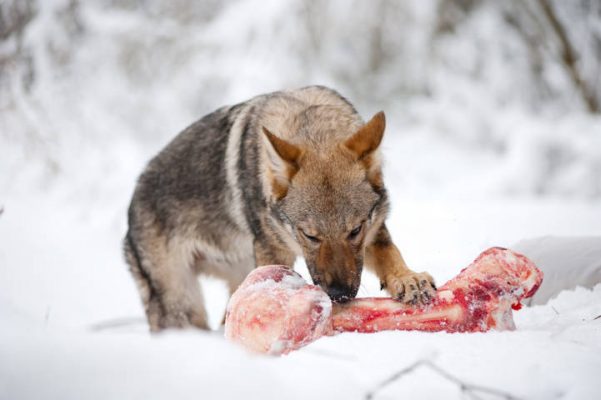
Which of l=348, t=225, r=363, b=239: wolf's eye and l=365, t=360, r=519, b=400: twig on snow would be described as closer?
l=365, t=360, r=519, b=400: twig on snow

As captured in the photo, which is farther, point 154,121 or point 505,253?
point 154,121

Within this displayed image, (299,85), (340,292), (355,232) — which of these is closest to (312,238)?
(355,232)

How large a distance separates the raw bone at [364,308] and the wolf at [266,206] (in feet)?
0.44

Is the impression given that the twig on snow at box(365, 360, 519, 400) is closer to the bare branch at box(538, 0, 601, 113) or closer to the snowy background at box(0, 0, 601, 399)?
the snowy background at box(0, 0, 601, 399)

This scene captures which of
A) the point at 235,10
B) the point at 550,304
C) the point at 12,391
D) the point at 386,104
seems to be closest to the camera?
the point at 12,391

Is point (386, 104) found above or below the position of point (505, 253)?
above

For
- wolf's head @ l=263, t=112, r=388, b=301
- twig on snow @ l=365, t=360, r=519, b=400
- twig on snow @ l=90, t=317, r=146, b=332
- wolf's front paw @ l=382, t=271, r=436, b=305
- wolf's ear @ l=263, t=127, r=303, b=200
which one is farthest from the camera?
twig on snow @ l=90, t=317, r=146, b=332

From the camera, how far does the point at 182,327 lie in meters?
4.07

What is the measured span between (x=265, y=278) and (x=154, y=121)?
8.82 meters

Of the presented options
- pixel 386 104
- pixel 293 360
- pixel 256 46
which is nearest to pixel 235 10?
pixel 256 46

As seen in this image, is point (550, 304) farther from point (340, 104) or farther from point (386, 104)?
point (386, 104)

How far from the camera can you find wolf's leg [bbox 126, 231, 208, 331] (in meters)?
4.13

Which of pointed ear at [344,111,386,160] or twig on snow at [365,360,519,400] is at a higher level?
pointed ear at [344,111,386,160]

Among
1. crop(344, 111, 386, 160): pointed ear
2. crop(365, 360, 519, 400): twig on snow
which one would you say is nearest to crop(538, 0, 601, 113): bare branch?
crop(344, 111, 386, 160): pointed ear
